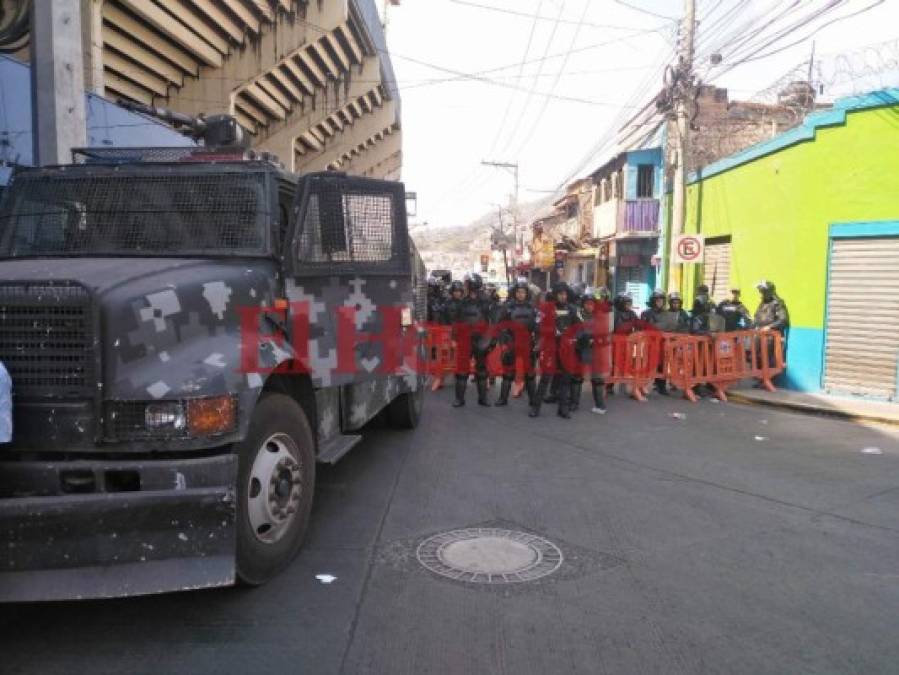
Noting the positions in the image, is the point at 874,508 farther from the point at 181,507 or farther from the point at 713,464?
the point at 181,507

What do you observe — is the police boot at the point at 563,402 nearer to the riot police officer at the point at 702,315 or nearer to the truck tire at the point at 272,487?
the riot police officer at the point at 702,315

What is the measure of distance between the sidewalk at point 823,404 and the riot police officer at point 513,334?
3.88m

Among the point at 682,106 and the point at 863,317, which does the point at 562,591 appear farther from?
the point at 682,106

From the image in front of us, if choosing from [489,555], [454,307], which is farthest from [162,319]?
[454,307]

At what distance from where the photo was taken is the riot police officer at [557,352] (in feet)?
31.0

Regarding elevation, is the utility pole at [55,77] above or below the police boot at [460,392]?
above

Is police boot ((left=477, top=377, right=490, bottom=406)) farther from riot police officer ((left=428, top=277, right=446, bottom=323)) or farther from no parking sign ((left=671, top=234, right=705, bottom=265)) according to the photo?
no parking sign ((left=671, top=234, right=705, bottom=265))

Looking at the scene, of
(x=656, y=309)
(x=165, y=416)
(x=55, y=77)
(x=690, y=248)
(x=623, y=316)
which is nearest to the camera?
(x=165, y=416)

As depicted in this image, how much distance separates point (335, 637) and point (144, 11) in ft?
36.4

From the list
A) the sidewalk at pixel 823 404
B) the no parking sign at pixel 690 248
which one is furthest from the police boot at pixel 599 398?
the no parking sign at pixel 690 248

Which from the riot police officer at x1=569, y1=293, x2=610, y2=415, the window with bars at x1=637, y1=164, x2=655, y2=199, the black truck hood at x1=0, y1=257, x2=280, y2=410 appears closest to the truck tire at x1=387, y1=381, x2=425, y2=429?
the riot police officer at x1=569, y1=293, x2=610, y2=415

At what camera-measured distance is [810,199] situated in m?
12.0

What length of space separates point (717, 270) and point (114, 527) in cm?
1496

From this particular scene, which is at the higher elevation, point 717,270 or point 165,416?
point 717,270
